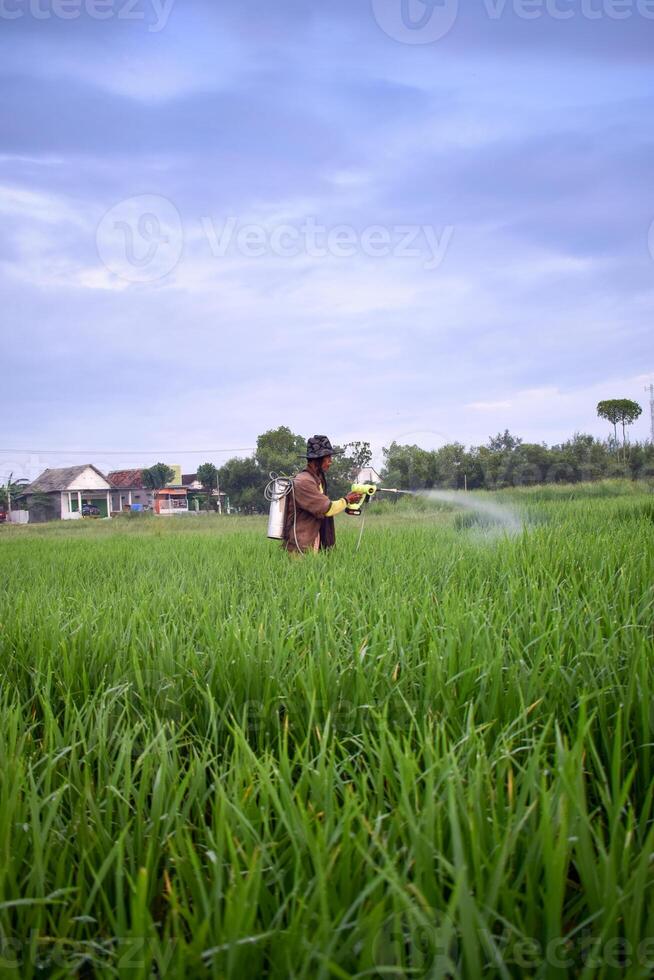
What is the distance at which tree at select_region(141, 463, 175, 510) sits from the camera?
85.0 ft

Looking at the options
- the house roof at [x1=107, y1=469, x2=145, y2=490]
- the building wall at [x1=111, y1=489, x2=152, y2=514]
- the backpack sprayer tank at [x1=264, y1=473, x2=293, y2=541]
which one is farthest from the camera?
the house roof at [x1=107, y1=469, x2=145, y2=490]

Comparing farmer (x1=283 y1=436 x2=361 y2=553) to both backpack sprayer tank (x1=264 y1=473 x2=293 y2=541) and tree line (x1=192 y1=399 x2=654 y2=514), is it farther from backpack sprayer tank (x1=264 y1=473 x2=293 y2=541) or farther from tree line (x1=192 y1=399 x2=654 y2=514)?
tree line (x1=192 y1=399 x2=654 y2=514)

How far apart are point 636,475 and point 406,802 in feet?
62.8

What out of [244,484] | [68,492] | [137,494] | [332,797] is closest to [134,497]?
[137,494]

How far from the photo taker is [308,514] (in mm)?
6336

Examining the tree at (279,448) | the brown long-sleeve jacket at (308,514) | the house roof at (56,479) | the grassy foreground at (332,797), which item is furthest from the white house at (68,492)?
the grassy foreground at (332,797)

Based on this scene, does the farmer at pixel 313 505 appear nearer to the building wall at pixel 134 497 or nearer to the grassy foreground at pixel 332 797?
the grassy foreground at pixel 332 797

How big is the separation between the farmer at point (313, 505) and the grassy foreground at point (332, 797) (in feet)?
7.35

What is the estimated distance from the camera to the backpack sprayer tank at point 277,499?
6164 millimetres

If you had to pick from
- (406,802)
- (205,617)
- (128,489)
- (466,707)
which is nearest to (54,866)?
(406,802)

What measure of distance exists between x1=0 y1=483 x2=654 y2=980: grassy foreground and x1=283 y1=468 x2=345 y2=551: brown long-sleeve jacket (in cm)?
225

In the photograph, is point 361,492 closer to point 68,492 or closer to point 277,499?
point 277,499

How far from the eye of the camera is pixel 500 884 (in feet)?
3.42

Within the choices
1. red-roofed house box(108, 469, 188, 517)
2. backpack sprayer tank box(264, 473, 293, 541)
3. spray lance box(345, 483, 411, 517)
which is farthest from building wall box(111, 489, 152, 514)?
spray lance box(345, 483, 411, 517)
